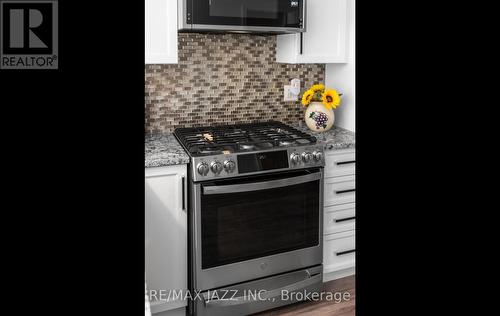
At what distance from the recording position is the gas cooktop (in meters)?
2.39

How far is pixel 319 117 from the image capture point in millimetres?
3045

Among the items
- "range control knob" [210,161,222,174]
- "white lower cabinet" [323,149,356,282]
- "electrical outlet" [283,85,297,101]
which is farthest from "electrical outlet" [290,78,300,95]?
"range control knob" [210,161,222,174]

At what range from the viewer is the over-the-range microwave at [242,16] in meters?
2.49

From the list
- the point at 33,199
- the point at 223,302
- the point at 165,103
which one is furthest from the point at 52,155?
the point at 165,103

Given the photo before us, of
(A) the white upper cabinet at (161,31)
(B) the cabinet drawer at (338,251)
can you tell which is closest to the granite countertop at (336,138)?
(B) the cabinet drawer at (338,251)

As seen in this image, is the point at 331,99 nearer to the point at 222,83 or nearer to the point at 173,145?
the point at 222,83

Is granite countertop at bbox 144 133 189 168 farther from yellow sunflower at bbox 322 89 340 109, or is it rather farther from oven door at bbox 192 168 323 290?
yellow sunflower at bbox 322 89 340 109

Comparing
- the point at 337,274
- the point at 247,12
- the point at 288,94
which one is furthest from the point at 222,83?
the point at 337,274

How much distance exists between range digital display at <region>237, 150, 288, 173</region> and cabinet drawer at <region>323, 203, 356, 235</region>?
1.69 feet

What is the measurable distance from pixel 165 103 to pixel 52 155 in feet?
9.12

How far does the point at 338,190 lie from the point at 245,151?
2.37 feet
